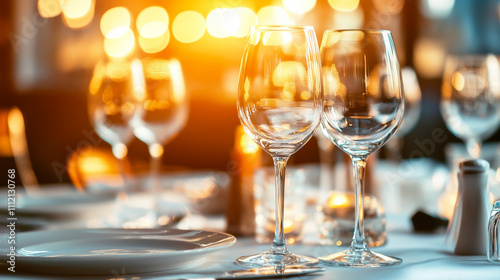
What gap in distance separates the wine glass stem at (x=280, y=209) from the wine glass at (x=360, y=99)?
2.4 inches

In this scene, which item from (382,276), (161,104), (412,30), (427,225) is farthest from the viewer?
(412,30)

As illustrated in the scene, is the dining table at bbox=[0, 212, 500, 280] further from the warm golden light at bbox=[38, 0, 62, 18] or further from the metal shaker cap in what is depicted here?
the warm golden light at bbox=[38, 0, 62, 18]

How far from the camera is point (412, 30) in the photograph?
19.5ft

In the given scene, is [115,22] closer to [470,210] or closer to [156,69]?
[156,69]

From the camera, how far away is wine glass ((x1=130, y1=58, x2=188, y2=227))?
1.27m

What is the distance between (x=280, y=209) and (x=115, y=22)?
5.55 meters

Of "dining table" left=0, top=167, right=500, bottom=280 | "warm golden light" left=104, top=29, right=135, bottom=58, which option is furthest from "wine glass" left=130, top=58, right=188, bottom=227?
"warm golden light" left=104, top=29, right=135, bottom=58

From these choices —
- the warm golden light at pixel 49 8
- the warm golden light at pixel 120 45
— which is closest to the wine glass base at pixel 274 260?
the warm golden light at pixel 49 8

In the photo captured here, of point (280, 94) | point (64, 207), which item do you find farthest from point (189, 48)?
point (280, 94)

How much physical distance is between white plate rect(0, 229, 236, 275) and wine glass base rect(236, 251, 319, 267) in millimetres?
31

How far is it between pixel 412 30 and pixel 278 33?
5419 mm

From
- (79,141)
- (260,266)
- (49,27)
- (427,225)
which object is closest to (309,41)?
(260,266)

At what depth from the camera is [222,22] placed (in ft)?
22.0

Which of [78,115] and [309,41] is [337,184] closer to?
[309,41]
